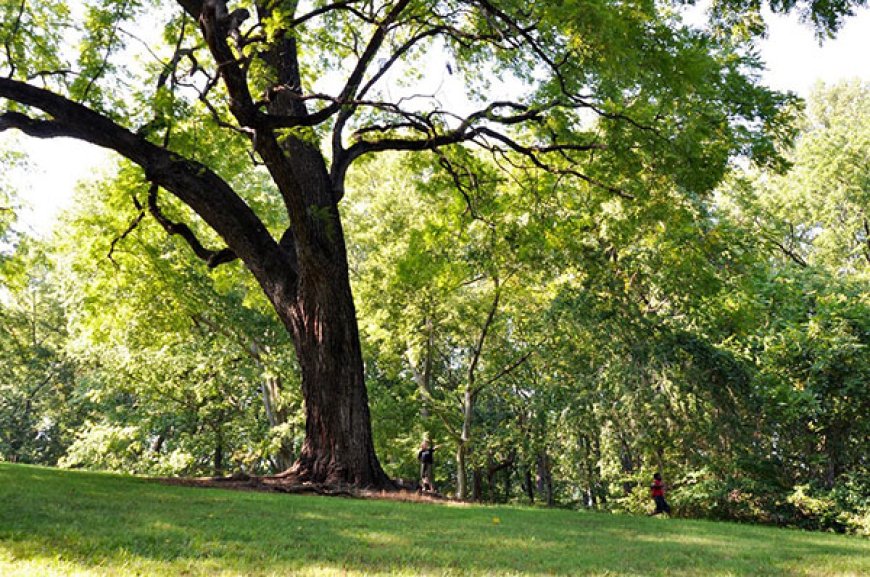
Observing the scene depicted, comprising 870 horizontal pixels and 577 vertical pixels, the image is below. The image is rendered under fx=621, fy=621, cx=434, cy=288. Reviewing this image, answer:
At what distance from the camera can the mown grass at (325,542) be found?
371 cm

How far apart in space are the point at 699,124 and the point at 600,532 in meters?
4.89

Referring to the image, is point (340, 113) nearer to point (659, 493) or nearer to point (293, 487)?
point (293, 487)

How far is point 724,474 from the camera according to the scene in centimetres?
1628

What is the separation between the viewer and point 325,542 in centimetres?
486

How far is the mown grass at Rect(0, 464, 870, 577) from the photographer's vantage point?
3.71 metres

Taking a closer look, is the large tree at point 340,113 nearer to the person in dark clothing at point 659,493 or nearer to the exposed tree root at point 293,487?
the exposed tree root at point 293,487

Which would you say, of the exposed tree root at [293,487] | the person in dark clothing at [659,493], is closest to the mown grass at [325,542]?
the exposed tree root at [293,487]

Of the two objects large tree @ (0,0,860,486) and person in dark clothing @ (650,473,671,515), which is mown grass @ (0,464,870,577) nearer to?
large tree @ (0,0,860,486)

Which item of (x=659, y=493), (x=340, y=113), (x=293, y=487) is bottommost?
(x=659, y=493)

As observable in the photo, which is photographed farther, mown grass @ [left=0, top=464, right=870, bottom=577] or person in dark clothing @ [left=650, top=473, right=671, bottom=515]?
person in dark clothing @ [left=650, top=473, right=671, bottom=515]

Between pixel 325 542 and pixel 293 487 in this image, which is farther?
pixel 293 487

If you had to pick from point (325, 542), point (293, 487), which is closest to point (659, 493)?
point (293, 487)

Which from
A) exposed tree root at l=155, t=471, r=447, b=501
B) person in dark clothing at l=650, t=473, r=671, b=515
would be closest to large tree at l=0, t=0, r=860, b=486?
exposed tree root at l=155, t=471, r=447, b=501

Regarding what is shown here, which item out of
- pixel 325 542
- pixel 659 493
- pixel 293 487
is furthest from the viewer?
pixel 659 493
